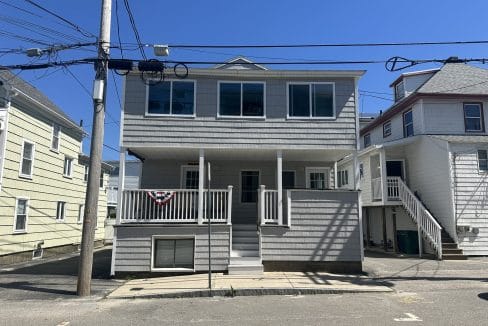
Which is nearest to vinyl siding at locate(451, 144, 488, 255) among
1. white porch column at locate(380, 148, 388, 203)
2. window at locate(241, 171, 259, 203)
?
white porch column at locate(380, 148, 388, 203)

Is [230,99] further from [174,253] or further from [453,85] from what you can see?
[453,85]

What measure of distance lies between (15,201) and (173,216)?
7.28 meters

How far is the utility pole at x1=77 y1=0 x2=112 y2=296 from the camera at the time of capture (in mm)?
9391

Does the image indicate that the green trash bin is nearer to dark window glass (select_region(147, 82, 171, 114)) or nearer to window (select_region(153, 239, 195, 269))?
window (select_region(153, 239, 195, 269))

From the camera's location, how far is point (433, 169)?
56.3 ft

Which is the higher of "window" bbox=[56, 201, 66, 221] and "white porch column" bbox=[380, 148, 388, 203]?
"white porch column" bbox=[380, 148, 388, 203]

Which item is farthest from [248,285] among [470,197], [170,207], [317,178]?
[470,197]

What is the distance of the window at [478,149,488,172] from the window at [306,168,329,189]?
688 centimetres

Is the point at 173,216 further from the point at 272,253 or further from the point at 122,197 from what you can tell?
the point at 272,253

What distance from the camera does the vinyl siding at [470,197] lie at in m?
16.0

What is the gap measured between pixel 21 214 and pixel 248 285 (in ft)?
36.3

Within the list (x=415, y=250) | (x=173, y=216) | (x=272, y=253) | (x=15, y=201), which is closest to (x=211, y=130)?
(x=173, y=216)

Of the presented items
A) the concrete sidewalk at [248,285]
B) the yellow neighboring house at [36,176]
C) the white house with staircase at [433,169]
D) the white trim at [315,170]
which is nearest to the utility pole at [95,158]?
the concrete sidewalk at [248,285]

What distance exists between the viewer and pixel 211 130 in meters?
13.0
